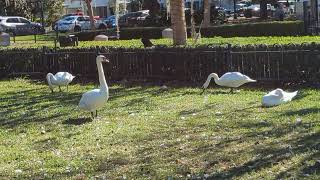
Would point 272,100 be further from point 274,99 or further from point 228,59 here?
point 228,59

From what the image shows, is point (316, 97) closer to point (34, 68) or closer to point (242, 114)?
point (242, 114)

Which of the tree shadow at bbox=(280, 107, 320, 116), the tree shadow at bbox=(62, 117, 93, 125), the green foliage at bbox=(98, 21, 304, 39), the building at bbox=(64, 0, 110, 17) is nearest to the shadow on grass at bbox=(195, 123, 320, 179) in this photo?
the tree shadow at bbox=(280, 107, 320, 116)

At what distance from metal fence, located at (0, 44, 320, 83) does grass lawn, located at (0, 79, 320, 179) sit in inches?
43.0

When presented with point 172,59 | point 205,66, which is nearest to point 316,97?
point 205,66

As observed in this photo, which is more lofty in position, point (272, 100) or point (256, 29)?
point (256, 29)

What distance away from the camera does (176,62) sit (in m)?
16.1

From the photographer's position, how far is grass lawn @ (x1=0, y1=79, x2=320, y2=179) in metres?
7.11

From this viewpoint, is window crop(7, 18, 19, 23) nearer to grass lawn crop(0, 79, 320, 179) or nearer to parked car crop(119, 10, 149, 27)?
parked car crop(119, 10, 149, 27)

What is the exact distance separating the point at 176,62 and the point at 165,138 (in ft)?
24.1

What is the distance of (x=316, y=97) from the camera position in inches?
475

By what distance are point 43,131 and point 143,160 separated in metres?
2.95

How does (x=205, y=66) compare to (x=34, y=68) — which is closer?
(x=205, y=66)

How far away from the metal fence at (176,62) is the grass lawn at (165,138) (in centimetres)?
109

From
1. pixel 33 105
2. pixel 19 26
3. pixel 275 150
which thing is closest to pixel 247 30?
pixel 33 105
